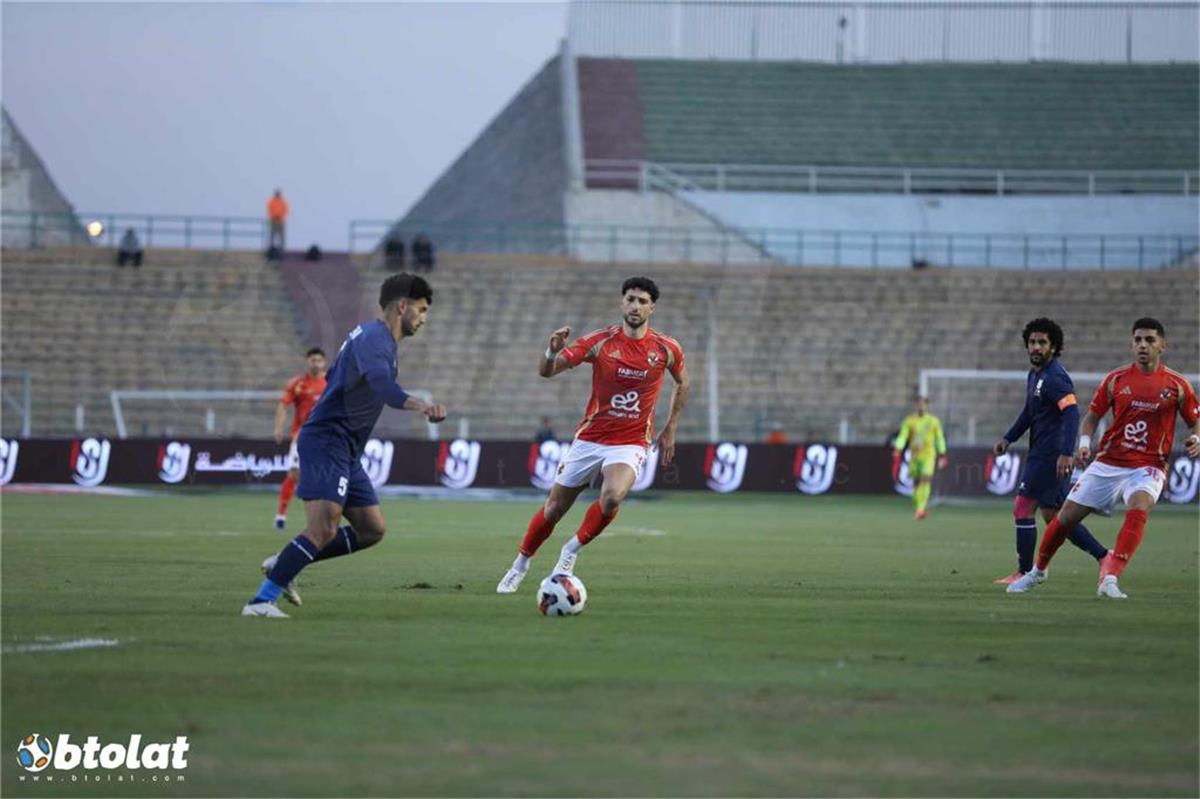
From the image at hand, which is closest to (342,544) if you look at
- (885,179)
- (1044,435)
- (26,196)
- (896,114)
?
(1044,435)

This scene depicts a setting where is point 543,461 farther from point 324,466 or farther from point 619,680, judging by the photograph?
point 619,680

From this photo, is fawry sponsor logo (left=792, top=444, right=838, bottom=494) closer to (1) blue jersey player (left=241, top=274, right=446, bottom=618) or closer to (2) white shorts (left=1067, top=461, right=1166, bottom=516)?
(2) white shorts (left=1067, top=461, right=1166, bottom=516)

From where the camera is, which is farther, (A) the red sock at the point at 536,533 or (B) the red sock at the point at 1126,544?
(B) the red sock at the point at 1126,544

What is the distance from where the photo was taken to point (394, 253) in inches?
1950

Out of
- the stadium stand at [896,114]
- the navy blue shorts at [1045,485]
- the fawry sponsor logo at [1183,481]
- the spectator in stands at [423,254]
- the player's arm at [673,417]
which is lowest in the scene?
the fawry sponsor logo at [1183,481]

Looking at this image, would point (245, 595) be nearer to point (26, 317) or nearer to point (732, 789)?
point (732, 789)

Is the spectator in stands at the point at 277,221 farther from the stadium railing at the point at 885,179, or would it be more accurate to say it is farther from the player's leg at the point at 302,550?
the player's leg at the point at 302,550

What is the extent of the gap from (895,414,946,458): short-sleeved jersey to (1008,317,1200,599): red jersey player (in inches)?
660

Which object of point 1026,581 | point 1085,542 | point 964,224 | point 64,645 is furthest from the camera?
point 964,224

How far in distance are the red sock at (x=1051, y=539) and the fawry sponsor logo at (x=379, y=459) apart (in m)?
22.6

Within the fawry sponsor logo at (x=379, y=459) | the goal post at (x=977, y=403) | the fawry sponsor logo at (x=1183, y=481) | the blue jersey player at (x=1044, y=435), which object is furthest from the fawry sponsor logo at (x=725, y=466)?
the blue jersey player at (x=1044, y=435)

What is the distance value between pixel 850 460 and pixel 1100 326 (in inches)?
498

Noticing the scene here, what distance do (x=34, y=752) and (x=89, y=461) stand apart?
30857 mm

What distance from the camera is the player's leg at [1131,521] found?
570 inches
